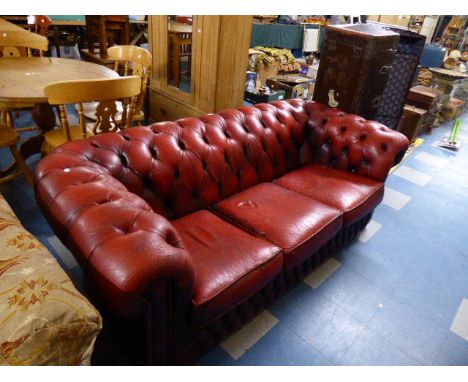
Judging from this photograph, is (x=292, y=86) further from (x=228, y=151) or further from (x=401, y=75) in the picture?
(x=228, y=151)

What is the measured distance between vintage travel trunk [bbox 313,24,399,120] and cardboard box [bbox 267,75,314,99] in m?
1.91

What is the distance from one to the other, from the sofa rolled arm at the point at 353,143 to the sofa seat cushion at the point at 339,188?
75 mm

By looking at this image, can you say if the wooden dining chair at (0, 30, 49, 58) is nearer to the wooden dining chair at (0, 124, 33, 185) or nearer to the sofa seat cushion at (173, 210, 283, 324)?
the wooden dining chair at (0, 124, 33, 185)

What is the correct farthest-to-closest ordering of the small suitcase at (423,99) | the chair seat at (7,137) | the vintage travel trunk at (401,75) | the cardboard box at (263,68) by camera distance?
the cardboard box at (263,68), the small suitcase at (423,99), the vintage travel trunk at (401,75), the chair seat at (7,137)

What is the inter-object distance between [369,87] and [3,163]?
113 inches

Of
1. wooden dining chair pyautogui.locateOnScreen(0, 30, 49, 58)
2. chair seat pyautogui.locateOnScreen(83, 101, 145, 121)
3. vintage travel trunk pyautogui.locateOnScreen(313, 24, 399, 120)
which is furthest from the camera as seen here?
wooden dining chair pyautogui.locateOnScreen(0, 30, 49, 58)

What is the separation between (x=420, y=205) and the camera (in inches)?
113

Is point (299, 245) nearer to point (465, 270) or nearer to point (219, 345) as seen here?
point (219, 345)

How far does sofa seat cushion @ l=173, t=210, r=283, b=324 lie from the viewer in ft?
4.04

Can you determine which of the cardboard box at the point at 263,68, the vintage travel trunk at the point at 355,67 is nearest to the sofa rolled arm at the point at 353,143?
the vintage travel trunk at the point at 355,67

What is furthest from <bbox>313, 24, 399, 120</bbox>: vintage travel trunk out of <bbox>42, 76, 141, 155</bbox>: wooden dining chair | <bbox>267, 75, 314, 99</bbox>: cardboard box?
<bbox>267, 75, 314, 99</bbox>: cardboard box

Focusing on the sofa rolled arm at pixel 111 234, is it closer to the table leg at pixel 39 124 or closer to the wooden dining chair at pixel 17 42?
the table leg at pixel 39 124

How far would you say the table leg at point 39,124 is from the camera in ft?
8.77
